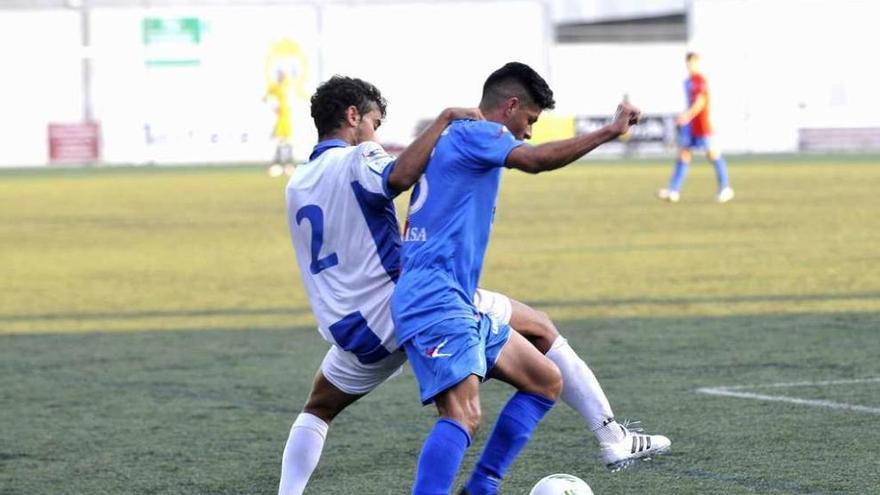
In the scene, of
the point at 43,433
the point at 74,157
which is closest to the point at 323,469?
the point at 43,433

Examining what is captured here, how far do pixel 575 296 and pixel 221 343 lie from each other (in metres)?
3.30

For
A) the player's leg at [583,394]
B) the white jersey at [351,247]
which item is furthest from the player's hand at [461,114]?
the player's leg at [583,394]

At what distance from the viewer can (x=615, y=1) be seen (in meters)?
56.9

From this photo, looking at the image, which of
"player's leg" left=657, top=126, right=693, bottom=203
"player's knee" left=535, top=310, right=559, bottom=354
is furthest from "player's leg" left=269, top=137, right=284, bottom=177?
"player's knee" left=535, top=310, right=559, bottom=354

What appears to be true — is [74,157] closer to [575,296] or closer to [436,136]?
[575,296]

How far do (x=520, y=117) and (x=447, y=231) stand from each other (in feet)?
1.47

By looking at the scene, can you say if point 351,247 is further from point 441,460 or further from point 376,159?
point 441,460

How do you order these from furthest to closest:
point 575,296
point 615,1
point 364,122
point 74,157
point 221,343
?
point 615,1
point 74,157
point 575,296
point 221,343
point 364,122

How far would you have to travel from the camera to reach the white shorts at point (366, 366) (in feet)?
19.4

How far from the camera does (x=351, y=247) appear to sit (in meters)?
5.81

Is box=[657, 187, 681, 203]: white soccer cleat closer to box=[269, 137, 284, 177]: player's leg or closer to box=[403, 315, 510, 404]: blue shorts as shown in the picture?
box=[269, 137, 284, 177]: player's leg

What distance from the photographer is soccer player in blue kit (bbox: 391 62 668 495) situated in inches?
211

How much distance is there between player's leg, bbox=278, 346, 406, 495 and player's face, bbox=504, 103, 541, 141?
2.94 ft

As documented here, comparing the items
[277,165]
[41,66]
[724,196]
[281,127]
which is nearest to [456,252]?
[724,196]
